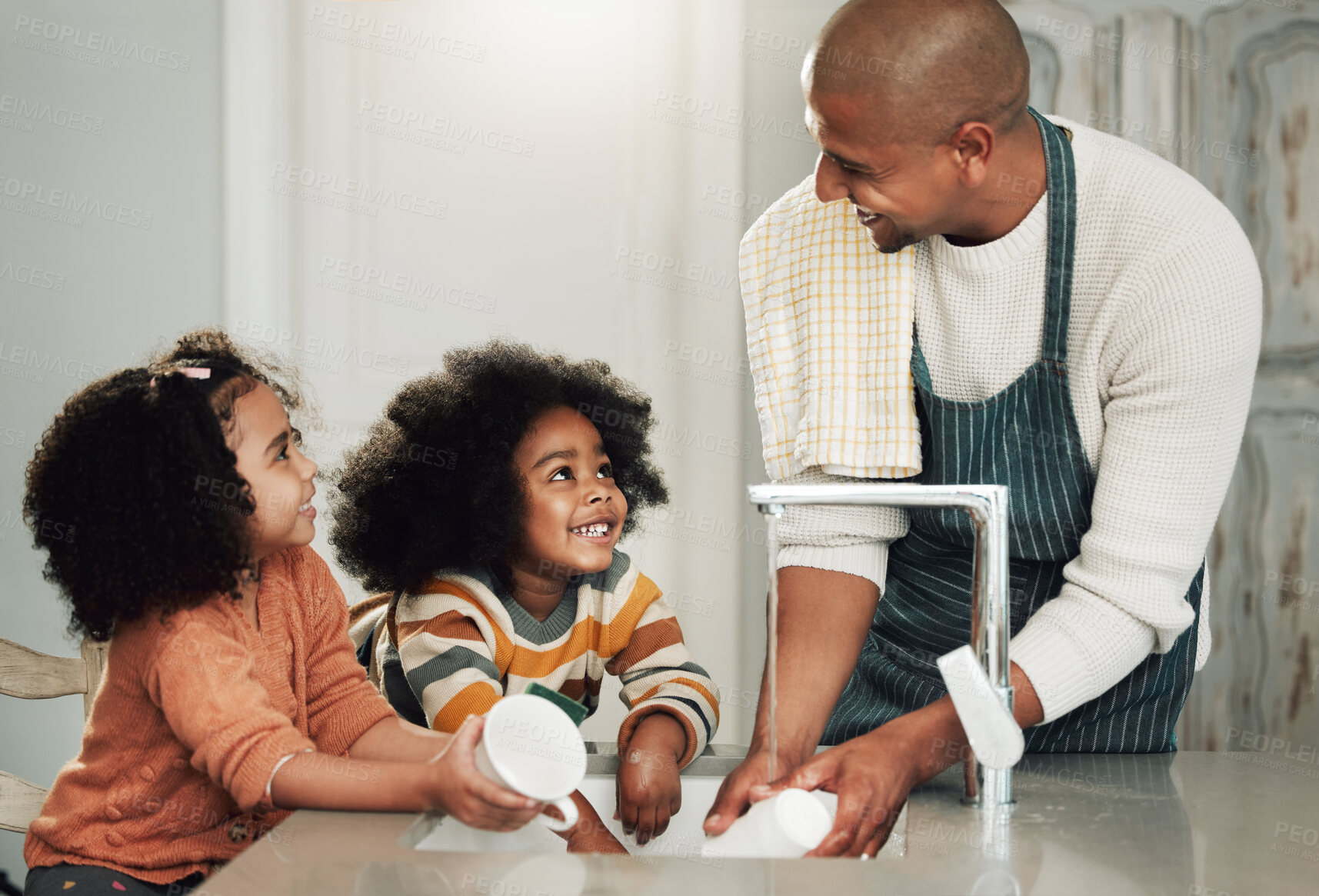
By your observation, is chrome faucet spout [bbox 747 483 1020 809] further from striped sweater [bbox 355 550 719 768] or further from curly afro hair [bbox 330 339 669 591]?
curly afro hair [bbox 330 339 669 591]

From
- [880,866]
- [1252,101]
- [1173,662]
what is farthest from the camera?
[1252,101]

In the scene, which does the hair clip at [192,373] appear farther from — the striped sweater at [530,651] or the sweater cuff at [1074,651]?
the sweater cuff at [1074,651]

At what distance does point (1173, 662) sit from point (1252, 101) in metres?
1.36

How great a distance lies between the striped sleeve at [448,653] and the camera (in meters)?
1.30

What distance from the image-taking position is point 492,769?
91 centimetres

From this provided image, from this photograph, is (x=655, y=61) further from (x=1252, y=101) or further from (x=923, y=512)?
(x=923, y=512)

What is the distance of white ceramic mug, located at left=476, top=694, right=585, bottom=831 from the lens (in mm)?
903

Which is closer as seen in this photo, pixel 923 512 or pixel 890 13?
pixel 890 13

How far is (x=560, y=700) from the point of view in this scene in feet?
3.07

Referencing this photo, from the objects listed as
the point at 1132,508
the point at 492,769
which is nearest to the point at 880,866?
the point at 492,769

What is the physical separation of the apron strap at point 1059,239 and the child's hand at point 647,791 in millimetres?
575

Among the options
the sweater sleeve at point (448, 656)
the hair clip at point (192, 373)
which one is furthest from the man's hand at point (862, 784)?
the hair clip at point (192, 373)

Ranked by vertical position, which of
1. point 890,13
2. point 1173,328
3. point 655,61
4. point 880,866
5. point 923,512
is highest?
point 655,61

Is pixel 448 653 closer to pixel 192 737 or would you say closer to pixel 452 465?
pixel 452 465
